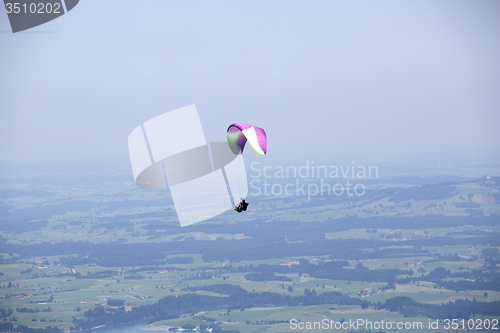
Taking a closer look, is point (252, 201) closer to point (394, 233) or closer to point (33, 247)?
point (394, 233)

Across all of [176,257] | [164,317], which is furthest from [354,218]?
[164,317]

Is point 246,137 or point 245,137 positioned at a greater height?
point 245,137

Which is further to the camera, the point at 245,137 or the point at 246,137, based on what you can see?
the point at 245,137

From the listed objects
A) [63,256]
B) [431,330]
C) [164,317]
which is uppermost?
[63,256]

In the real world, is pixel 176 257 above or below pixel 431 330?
above
